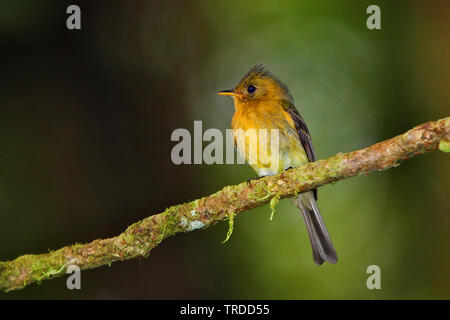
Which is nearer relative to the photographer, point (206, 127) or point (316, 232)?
point (316, 232)

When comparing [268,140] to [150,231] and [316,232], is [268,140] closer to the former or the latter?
[316,232]

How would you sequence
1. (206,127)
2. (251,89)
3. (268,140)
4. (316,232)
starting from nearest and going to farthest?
(268,140) < (316,232) < (251,89) < (206,127)

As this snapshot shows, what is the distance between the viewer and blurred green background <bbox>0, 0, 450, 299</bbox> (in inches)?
154

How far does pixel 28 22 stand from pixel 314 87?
178 inches

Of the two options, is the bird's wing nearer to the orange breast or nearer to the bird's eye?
the orange breast

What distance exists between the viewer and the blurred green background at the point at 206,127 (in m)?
3.91

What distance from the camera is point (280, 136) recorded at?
3.93m

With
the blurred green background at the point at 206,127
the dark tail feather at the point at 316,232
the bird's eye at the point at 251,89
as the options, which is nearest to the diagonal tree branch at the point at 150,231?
the blurred green background at the point at 206,127

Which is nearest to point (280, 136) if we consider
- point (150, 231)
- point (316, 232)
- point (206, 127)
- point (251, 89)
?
point (251, 89)

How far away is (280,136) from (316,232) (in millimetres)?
969

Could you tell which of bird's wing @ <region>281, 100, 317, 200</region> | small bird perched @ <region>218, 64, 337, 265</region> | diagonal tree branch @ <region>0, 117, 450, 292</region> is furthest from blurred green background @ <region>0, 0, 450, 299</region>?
bird's wing @ <region>281, 100, 317, 200</region>

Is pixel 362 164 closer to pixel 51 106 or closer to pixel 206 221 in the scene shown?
pixel 206 221

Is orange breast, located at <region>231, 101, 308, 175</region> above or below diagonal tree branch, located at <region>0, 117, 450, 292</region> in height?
above

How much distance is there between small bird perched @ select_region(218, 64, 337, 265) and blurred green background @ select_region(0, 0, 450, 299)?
0.70 metres
